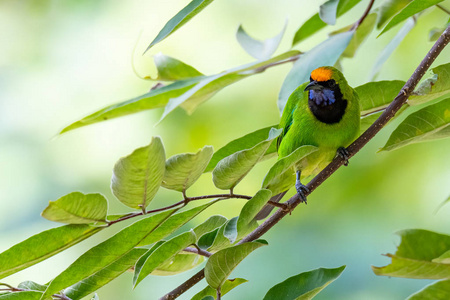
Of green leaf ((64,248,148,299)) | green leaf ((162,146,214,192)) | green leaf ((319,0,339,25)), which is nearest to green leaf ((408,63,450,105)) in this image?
green leaf ((319,0,339,25))

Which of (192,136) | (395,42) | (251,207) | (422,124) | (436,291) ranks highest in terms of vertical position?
(192,136)

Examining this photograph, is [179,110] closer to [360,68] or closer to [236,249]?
[360,68]

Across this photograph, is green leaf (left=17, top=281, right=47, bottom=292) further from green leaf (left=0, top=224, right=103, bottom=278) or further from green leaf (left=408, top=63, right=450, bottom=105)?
green leaf (left=408, top=63, right=450, bottom=105)

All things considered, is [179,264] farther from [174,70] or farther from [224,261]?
[174,70]

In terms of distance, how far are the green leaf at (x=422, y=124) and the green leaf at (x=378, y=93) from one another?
0.10 meters

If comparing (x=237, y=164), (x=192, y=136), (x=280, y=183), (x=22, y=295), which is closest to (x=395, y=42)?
(x=280, y=183)

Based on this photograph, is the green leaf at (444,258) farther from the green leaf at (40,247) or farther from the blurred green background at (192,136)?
the blurred green background at (192,136)

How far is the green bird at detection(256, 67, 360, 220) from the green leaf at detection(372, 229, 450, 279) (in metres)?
0.35

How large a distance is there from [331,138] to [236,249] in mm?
483

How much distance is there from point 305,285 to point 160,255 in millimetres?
183

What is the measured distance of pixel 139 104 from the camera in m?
1.02

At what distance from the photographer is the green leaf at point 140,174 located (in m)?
0.59

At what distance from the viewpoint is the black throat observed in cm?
113

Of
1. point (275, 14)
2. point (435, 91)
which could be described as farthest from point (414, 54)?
point (435, 91)
